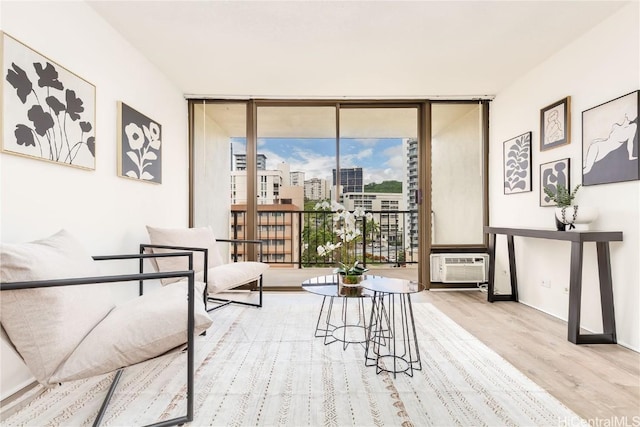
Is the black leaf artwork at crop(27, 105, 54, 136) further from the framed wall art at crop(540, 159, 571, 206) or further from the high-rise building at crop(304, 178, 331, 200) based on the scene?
the framed wall art at crop(540, 159, 571, 206)

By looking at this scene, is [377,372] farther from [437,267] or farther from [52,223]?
[437,267]

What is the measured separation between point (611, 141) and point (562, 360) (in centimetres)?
161

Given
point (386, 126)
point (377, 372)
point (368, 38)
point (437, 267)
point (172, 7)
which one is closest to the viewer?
point (377, 372)

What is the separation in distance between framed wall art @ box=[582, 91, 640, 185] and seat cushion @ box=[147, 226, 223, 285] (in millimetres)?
3280

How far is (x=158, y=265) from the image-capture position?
2529 millimetres

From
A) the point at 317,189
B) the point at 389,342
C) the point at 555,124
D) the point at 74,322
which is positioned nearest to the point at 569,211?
the point at 555,124

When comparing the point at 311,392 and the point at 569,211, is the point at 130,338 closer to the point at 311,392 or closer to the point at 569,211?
the point at 311,392

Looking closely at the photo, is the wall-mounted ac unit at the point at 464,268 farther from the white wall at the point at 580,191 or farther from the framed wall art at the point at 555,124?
the framed wall art at the point at 555,124

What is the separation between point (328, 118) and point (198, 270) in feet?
8.07

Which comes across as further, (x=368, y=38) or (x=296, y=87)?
(x=296, y=87)

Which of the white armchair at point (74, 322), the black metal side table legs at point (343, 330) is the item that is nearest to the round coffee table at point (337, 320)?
the black metal side table legs at point (343, 330)

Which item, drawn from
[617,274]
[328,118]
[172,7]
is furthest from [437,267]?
[172,7]

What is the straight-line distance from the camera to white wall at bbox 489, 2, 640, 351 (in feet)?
6.98

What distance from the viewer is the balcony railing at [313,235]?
4289 millimetres
